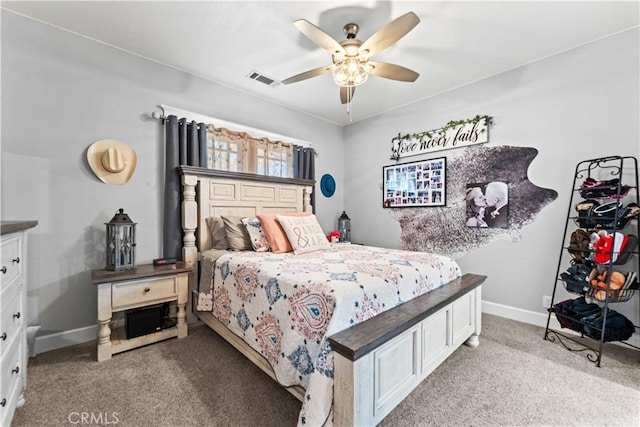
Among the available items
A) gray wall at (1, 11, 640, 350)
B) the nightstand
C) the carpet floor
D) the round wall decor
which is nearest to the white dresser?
the carpet floor

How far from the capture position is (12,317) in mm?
1396

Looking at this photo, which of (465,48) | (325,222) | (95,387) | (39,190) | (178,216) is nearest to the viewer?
(95,387)

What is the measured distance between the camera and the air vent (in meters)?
2.97

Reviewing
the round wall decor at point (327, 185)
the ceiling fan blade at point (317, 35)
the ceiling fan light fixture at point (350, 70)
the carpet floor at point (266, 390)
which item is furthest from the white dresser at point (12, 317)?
the round wall decor at point (327, 185)

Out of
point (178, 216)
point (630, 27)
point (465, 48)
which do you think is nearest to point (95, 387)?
point (178, 216)

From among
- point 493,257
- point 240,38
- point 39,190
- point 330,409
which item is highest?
point 240,38

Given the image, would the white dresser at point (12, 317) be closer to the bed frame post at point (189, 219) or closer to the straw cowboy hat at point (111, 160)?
the straw cowboy hat at point (111, 160)

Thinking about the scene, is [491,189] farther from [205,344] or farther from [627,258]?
[205,344]

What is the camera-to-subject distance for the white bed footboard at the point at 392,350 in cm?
121

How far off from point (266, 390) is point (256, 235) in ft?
4.58

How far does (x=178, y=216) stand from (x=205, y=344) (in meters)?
1.29

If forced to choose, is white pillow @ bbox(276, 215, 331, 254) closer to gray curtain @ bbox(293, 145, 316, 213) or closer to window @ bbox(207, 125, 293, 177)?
window @ bbox(207, 125, 293, 177)

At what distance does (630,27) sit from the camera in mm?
2256

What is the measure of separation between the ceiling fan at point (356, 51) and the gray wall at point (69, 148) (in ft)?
5.32
